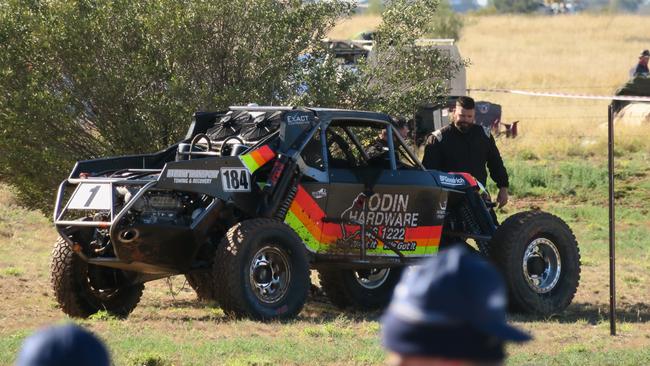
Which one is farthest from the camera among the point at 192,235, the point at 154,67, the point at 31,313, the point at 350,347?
the point at 154,67

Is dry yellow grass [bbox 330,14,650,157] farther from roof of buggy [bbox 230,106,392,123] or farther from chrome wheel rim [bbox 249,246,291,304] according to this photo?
chrome wheel rim [bbox 249,246,291,304]

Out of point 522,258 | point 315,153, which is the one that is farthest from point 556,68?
point 315,153

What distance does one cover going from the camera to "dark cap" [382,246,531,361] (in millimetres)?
2783

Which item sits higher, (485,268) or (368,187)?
(485,268)

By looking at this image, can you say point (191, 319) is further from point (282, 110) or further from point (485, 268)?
point (485, 268)

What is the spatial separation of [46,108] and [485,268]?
1125 centimetres

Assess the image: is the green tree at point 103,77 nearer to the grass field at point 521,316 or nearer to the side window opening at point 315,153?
the grass field at point 521,316

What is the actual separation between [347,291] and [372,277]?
17.8 inches

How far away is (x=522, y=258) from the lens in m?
13.0

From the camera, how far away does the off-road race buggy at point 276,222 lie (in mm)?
11133

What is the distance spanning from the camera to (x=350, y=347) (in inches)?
385

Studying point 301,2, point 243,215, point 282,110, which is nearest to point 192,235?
point 243,215

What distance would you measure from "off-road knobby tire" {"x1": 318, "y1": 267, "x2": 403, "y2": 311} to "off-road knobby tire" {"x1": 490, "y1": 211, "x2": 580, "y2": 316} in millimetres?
1429

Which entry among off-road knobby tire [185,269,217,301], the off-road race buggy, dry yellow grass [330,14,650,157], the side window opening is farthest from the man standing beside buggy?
dry yellow grass [330,14,650,157]
